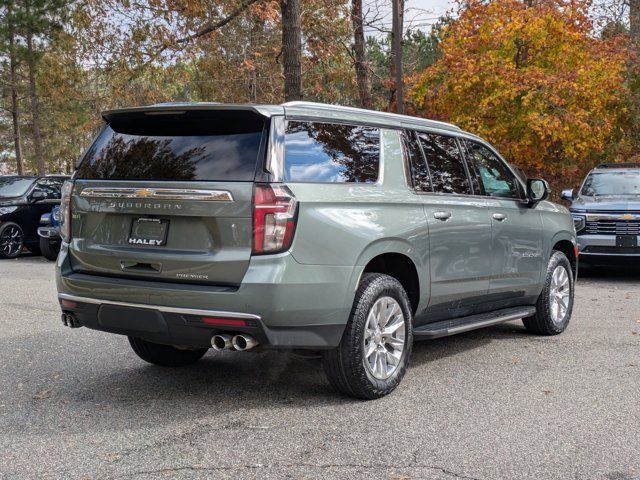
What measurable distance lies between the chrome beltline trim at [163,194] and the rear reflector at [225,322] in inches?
27.5

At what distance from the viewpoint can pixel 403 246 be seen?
5402mm

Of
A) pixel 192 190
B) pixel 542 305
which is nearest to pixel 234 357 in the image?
pixel 192 190

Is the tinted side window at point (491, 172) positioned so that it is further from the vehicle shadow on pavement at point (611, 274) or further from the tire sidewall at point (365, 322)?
the vehicle shadow on pavement at point (611, 274)

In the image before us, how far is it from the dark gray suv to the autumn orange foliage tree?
6183 millimetres

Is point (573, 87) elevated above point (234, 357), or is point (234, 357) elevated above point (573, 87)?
point (573, 87)

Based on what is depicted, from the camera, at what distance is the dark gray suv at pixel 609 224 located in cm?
1200

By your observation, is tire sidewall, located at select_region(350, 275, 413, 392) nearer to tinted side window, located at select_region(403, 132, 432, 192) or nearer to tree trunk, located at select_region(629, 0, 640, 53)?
tinted side window, located at select_region(403, 132, 432, 192)

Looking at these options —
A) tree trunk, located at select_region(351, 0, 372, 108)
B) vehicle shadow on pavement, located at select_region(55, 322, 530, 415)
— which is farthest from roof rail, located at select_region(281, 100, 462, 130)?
tree trunk, located at select_region(351, 0, 372, 108)

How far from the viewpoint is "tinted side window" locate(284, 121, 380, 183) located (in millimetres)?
4824

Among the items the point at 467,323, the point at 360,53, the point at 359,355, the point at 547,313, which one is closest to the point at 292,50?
the point at 360,53

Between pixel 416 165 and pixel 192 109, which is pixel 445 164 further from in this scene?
pixel 192 109

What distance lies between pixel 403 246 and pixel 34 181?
1424 cm

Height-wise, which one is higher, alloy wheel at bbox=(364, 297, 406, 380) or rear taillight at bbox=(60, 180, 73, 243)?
rear taillight at bbox=(60, 180, 73, 243)

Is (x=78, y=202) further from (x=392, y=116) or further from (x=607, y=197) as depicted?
(x=607, y=197)
